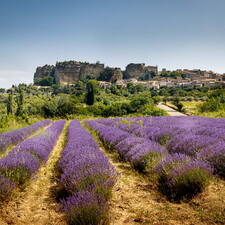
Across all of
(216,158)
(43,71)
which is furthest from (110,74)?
(216,158)

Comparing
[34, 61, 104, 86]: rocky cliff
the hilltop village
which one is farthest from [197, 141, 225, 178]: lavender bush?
[34, 61, 104, 86]: rocky cliff

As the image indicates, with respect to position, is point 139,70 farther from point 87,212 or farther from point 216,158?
point 87,212

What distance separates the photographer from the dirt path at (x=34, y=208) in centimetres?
268

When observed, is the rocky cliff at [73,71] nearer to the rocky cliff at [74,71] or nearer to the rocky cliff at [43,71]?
the rocky cliff at [74,71]

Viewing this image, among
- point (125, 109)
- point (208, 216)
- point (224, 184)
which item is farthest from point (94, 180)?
point (125, 109)

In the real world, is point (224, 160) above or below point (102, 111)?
above

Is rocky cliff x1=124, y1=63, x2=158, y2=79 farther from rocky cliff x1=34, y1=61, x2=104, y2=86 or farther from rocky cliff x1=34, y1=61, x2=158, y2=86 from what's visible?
rocky cliff x1=34, y1=61, x2=104, y2=86

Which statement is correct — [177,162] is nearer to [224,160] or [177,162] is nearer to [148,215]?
[224,160]

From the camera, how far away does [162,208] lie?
2855mm

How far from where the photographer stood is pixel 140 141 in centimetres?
580

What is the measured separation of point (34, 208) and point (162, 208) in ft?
6.06

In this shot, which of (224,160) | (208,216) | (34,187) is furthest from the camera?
(34,187)

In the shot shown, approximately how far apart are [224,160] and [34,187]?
3443mm

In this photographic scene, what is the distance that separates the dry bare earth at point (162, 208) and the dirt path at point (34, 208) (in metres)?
0.83
